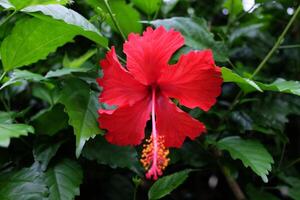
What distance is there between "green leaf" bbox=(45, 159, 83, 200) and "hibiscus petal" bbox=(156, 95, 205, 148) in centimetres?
22

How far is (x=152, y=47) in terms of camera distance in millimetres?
779

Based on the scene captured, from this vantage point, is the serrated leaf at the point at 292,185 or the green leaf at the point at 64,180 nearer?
the green leaf at the point at 64,180

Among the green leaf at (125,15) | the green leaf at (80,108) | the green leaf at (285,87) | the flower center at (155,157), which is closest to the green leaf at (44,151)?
the green leaf at (80,108)

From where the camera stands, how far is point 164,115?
833mm

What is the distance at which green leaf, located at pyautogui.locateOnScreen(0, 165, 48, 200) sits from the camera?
0.80m

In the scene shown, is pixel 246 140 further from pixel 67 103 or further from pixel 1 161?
pixel 1 161

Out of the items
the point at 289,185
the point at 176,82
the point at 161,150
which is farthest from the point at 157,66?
the point at 289,185

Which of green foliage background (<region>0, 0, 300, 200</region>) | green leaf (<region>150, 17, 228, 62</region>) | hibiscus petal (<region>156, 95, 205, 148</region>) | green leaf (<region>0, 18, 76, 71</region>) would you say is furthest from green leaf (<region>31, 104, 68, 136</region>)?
green leaf (<region>150, 17, 228, 62</region>)

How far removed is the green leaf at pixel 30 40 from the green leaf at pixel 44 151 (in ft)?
0.65

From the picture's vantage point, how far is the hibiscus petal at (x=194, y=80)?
774mm

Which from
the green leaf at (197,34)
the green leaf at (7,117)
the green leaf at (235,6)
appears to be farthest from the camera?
the green leaf at (235,6)

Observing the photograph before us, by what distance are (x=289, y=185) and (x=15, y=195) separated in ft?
2.65

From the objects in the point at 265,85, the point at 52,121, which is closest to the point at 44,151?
the point at 52,121

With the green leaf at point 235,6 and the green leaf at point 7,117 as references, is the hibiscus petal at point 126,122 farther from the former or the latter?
the green leaf at point 235,6
